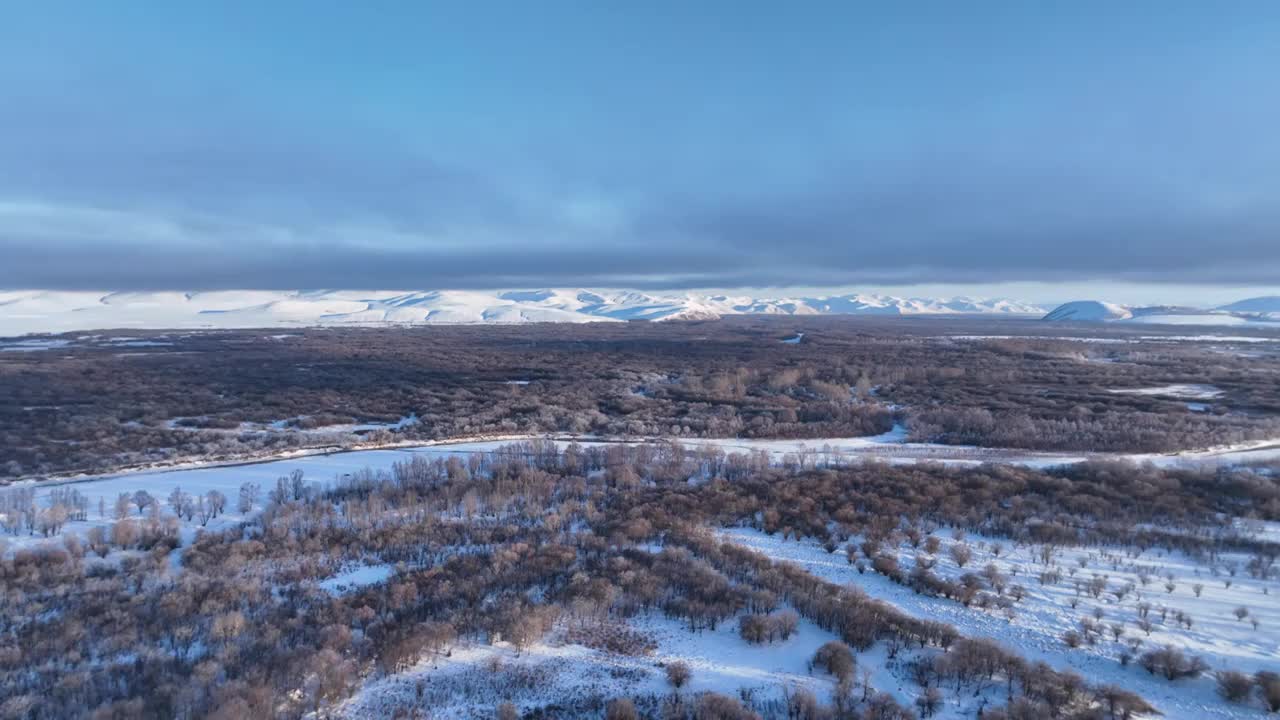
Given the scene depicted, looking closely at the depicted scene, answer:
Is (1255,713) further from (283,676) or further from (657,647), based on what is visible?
(283,676)

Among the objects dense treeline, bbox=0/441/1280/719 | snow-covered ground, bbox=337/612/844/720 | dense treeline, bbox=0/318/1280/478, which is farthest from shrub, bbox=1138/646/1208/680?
dense treeline, bbox=0/318/1280/478

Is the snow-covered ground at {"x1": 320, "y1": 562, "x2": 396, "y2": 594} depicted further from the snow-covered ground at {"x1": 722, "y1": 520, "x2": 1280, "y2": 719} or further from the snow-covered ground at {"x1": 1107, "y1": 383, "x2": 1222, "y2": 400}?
the snow-covered ground at {"x1": 1107, "y1": 383, "x2": 1222, "y2": 400}

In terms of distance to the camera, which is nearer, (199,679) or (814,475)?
(199,679)

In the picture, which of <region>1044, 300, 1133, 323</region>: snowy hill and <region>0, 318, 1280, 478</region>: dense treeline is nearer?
<region>0, 318, 1280, 478</region>: dense treeline

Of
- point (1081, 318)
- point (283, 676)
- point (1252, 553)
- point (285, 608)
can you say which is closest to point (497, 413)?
point (285, 608)

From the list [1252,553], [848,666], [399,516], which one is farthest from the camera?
[399,516]

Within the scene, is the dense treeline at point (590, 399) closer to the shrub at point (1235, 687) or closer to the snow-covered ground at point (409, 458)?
the snow-covered ground at point (409, 458)

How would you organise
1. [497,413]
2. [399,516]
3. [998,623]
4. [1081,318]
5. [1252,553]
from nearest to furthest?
[998,623] < [1252,553] < [399,516] < [497,413] < [1081,318]

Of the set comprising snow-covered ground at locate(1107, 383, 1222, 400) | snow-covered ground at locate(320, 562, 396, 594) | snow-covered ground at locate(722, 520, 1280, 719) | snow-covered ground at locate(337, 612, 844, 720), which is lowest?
snow-covered ground at locate(1107, 383, 1222, 400)
